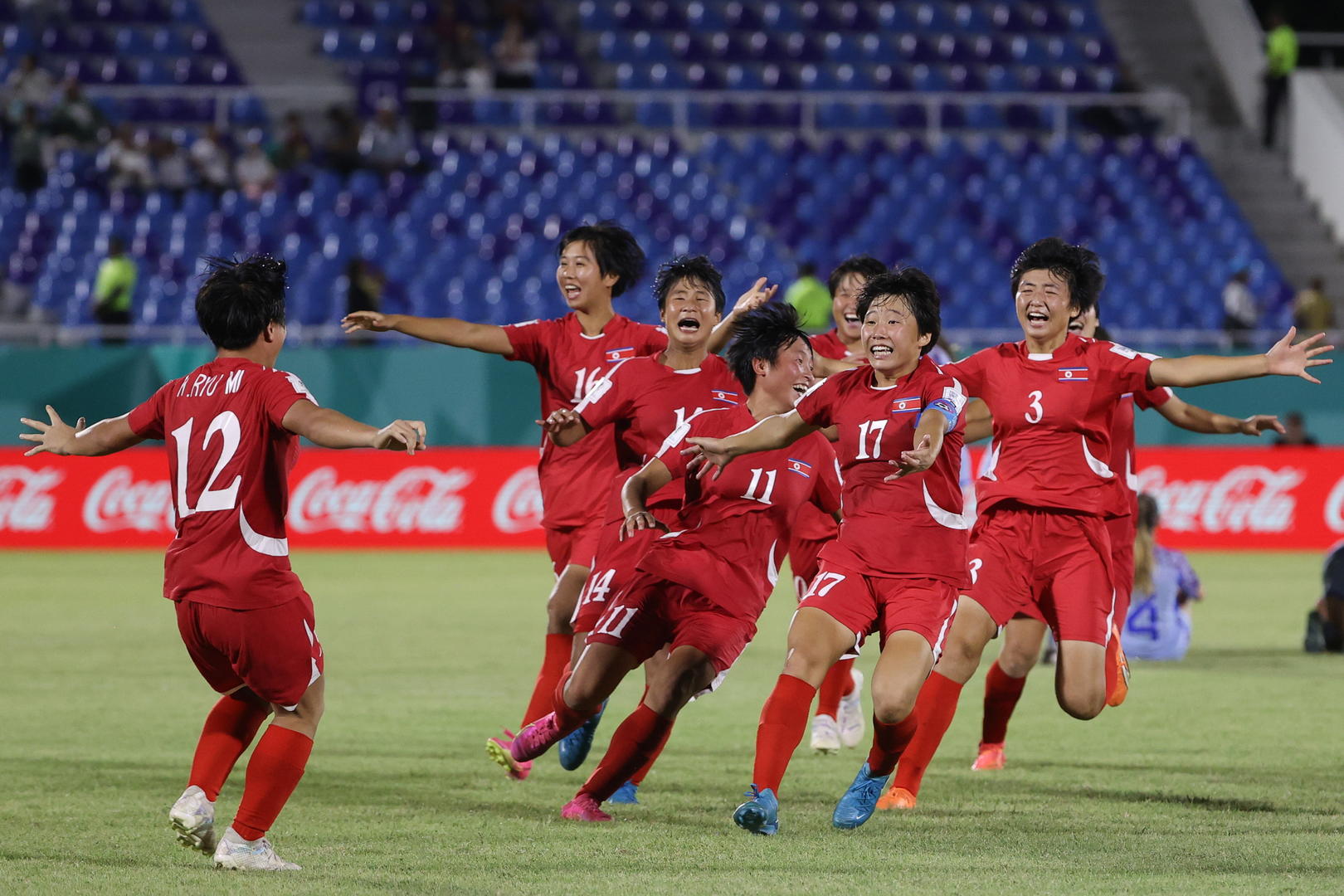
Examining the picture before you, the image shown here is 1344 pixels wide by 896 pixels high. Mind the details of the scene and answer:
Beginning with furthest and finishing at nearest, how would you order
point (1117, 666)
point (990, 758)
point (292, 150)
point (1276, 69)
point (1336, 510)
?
point (1276, 69), point (292, 150), point (1336, 510), point (990, 758), point (1117, 666)

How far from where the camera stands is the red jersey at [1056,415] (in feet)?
23.5

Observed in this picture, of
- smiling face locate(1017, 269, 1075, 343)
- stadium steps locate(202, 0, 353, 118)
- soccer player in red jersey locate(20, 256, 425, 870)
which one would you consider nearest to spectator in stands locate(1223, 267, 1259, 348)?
stadium steps locate(202, 0, 353, 118)

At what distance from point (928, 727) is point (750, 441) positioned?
4.74 ft

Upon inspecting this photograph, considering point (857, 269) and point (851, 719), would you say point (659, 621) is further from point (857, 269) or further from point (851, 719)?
point (857, 269)

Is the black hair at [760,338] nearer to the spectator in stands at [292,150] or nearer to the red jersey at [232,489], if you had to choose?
the red jersey at [232,489]

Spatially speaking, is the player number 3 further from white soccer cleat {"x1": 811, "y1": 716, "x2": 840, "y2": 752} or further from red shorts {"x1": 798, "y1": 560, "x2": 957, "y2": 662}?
white soccer cleat {"x1": 811, "y1": 716, "x2": 840, "y2": 752}

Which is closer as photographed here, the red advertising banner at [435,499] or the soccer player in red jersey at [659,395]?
the soccer player in red jersey at [659,395]

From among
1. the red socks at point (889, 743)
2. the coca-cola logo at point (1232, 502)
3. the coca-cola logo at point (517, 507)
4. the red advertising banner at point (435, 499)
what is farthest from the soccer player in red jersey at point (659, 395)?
the coca-cola logo at point (1232, 502)

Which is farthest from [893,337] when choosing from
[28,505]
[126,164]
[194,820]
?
[126,164]

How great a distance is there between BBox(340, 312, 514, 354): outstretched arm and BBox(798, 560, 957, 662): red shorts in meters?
1.94

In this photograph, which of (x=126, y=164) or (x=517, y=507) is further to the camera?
(x=126, y=164)

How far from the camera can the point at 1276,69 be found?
86.7 ft

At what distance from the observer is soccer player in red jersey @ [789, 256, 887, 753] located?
840 centimetres

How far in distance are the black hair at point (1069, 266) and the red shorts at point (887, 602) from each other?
150 centimetres
